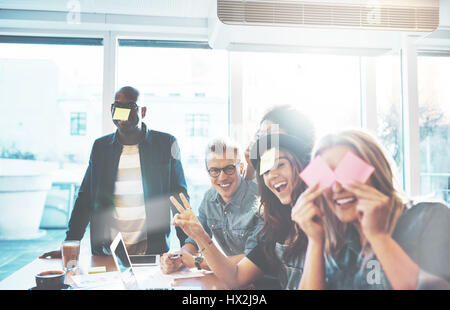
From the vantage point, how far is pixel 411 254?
100cm

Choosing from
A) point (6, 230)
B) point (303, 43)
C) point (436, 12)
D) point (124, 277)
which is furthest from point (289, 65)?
point (6, 230)

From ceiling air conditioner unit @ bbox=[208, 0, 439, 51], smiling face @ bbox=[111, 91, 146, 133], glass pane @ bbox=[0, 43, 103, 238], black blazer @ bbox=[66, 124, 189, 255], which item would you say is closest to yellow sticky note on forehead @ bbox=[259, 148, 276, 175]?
black blazer @ bbox=[66, 124, 189, 255]

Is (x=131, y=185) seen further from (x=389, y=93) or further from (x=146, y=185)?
(x=389, y=93)

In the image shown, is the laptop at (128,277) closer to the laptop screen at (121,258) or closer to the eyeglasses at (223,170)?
the laptop screen at (121,258)

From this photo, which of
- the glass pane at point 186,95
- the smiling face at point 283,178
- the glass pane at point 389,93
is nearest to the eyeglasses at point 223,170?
the glass pane at point 186,95

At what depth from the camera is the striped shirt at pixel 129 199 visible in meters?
1.73

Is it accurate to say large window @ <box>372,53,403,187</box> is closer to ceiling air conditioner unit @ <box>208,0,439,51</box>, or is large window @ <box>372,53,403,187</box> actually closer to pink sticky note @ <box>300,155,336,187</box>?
ceiling air conditioner unit @ <box>208,0,439,51</box>

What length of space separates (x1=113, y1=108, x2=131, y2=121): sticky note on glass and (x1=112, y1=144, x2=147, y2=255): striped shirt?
16 centimetres

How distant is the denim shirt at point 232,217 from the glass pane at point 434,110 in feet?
3.64

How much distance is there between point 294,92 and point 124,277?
3.89 feet

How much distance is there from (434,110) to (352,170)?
4.78ft

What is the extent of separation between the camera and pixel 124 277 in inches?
48.4

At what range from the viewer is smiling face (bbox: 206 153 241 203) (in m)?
1.58

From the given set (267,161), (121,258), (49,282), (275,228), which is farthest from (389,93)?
(49,282)
